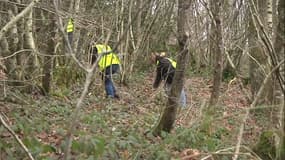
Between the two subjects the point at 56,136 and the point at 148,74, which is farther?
the point at 148,74

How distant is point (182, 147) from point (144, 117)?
2380mm

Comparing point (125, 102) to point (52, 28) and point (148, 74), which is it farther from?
point (148, 74)

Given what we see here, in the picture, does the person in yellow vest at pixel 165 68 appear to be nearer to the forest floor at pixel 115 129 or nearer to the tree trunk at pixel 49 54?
the forest floor at pixel 115 129

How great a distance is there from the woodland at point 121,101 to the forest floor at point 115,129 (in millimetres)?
21

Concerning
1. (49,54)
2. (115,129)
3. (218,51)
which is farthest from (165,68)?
(115,129)

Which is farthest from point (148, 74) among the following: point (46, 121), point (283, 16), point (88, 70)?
point (88, 70)

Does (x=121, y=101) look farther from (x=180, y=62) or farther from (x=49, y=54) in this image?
(x=180, y=62)

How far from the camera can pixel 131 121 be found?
344 inches

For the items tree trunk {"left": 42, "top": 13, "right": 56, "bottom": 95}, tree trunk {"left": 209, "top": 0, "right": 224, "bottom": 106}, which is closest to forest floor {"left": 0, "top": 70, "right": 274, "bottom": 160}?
tree trunk {"left": 42, "top": 13, "right": 56, "bottom": 95}

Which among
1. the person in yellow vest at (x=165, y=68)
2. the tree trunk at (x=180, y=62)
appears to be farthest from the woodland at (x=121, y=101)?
the person in yellow vest at (x=165, y=68)

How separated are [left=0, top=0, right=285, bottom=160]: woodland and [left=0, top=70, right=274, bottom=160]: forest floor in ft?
0.07

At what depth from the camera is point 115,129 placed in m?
7.48

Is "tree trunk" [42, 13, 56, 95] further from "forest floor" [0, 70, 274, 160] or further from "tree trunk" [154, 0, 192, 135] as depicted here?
"tree trunk" [154, 0, 192, 135]

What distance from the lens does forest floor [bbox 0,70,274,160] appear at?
5.18m
